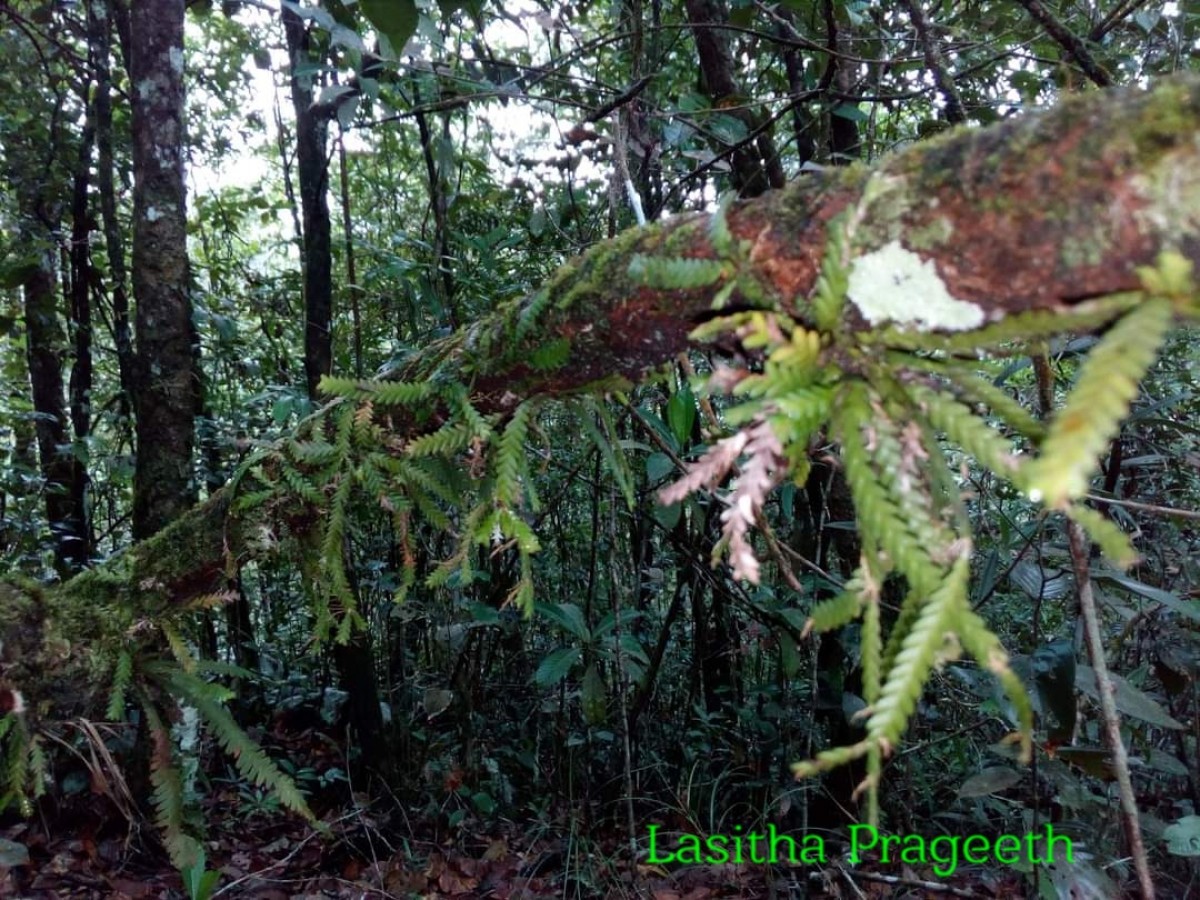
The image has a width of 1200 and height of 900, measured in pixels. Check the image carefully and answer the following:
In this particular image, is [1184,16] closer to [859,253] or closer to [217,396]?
[859,253]

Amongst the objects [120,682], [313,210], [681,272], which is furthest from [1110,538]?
[313,210]

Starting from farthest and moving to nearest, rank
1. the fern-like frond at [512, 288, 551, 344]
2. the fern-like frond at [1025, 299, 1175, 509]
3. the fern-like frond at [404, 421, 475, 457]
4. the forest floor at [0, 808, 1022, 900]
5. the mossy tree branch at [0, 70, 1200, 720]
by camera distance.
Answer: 1. the forest floor at [0, 808, 1022, 900]
2. the fern-like frond at [404, 421, 475, 457]
3. the fern-like frond at [512, 288, 551, 344]
4. the mossy tree branch at [0, 70, 1200, 720]
5. the fern-like frond at [1025, 299, 1175, 509]

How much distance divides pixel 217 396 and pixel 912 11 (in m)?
3.97

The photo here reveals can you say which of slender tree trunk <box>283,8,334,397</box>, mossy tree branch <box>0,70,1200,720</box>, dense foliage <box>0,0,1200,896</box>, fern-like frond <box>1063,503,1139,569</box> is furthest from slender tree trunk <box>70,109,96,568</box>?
fern-like frond <box>1063,503,1139,569</box>

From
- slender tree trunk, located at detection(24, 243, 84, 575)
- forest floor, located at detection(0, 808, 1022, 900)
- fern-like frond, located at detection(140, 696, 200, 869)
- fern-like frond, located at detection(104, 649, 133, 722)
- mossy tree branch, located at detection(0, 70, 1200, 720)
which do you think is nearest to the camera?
mossy tree branch, located at detection(0, 70, 1200, 720)

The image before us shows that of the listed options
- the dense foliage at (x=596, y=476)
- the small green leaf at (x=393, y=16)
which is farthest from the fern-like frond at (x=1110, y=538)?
the small green leaf at (x=393, y=16)

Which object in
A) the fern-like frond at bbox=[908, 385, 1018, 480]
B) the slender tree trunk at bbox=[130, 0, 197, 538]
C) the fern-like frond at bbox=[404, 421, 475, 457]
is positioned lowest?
the fern-like frond at bbox=[908, 385, 1018, 480]

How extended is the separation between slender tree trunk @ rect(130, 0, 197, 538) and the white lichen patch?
8.96 ft

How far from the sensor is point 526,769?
3.70 m

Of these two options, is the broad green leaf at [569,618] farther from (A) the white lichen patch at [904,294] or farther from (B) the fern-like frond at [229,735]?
(A) the white lichen patch at [904,294]

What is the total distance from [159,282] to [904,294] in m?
2.84

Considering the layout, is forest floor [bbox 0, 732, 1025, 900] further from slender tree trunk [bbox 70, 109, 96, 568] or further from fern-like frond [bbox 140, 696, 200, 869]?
slender tree trunk [bbox 70, 109, 96, 568]

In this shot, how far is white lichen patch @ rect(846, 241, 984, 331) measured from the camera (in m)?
0.66

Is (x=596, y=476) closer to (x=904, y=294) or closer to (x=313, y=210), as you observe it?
(x=313, y=210)
